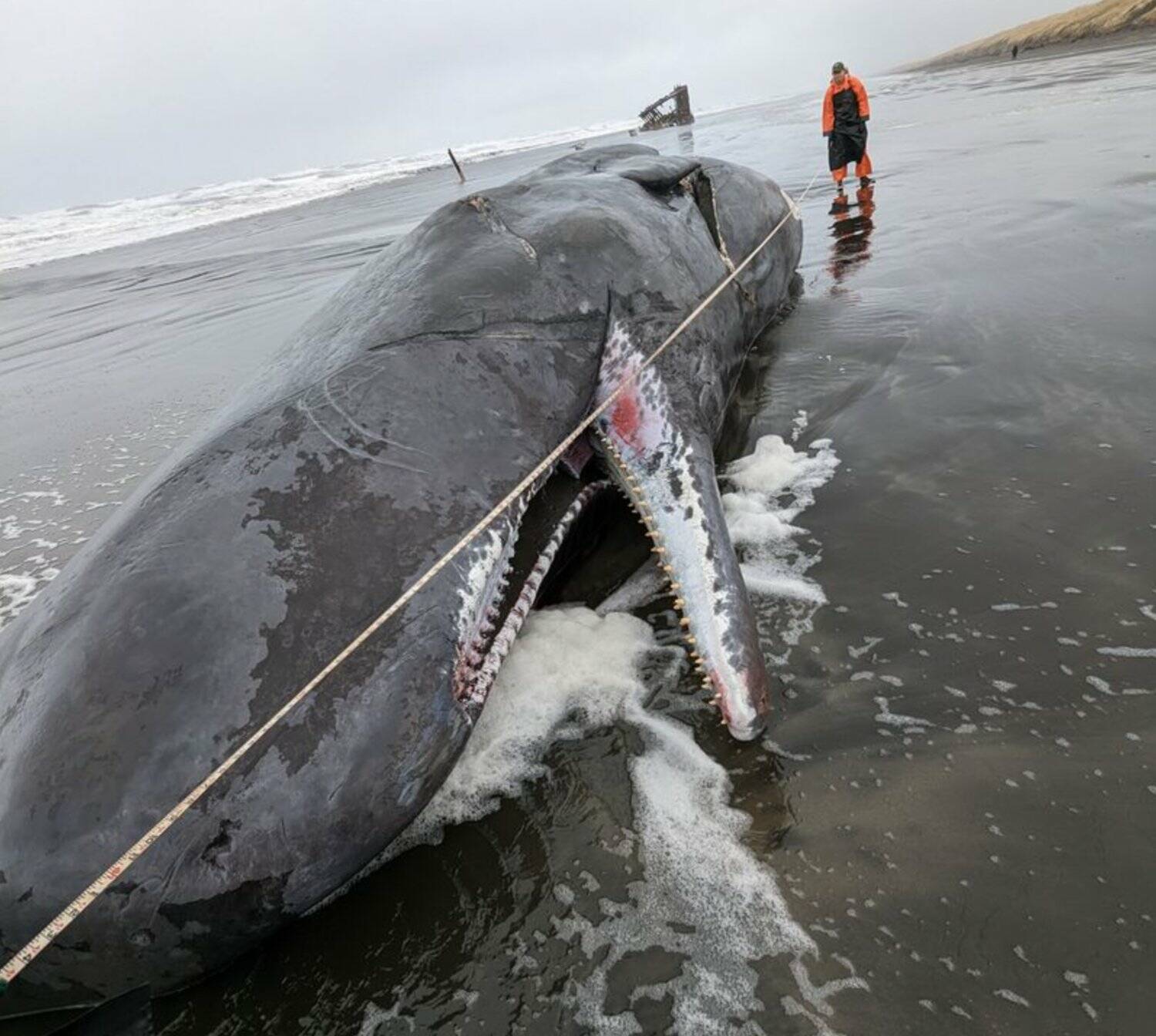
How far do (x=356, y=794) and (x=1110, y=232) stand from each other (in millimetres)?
7348

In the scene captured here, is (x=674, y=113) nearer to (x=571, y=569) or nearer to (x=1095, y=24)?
(x=1095, y=24)

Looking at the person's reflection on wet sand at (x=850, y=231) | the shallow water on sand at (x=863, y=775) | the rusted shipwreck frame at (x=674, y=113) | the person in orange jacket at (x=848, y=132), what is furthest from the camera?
the rusted shipwreck frame at (x=674, y=113)

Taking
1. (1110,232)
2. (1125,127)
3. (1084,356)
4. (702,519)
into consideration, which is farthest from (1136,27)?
(702,519)

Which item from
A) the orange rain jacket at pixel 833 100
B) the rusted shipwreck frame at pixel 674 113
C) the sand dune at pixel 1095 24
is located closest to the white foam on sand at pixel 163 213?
the rusted shipwreck frame at pixel 674 113

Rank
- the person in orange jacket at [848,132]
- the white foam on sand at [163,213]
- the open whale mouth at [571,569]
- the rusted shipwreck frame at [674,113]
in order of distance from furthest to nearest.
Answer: the rusted shipwreck frame at [674,113] → the white foam on sand at [163,213] → the person in orange jacket at [848,132] → the open whale mouth at [571,569]

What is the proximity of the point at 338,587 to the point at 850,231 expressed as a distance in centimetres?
861

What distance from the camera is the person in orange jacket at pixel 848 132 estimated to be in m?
12.3

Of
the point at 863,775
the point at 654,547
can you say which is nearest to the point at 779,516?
the point at 654,547

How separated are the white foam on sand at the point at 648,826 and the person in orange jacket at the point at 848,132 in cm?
1149

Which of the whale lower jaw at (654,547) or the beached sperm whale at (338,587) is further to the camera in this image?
the whale lower jaw at (654,547)

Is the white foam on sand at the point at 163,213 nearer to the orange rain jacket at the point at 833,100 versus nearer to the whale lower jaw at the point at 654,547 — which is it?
the orange rain jacket at the point at 833,100

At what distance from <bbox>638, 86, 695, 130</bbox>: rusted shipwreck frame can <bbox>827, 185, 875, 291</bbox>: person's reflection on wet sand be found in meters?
33.2

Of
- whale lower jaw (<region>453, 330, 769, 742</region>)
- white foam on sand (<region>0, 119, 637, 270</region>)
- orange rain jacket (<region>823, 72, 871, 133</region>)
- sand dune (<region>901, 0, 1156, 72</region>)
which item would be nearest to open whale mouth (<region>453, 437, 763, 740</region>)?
whale lower jaw (<region>453, 330, 769, 742</region>)

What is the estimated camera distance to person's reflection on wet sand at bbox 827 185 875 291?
749 centimetres
